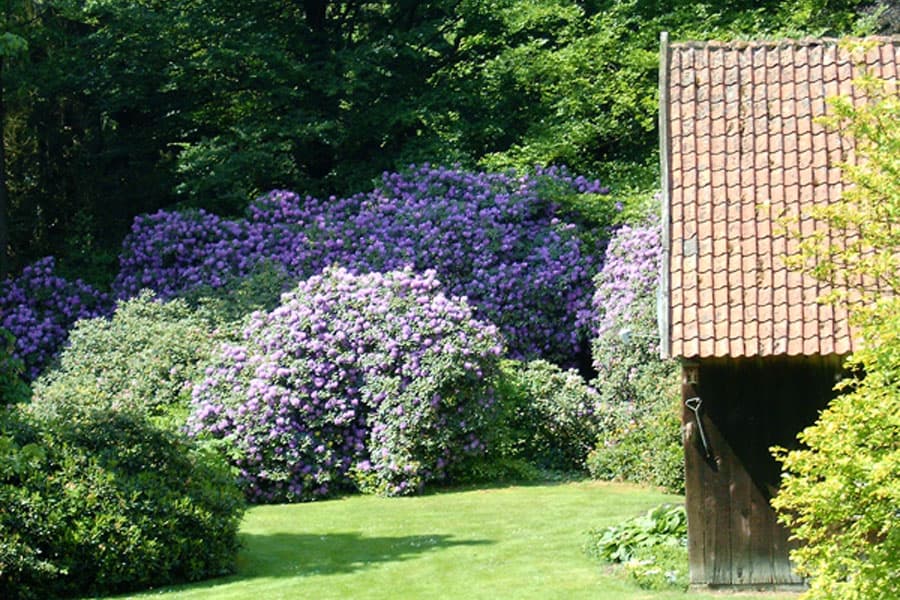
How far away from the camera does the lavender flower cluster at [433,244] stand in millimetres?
20484

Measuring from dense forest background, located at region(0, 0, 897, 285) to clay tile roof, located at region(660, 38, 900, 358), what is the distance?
10820 millimetres

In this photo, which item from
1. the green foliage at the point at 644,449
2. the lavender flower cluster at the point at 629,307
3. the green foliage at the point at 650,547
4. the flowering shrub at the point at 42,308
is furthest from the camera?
the flowering shrub at the point at 42,308

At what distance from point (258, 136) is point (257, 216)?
6.88ft

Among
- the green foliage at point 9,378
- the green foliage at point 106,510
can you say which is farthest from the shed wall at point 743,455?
the green foliage at point 9,378

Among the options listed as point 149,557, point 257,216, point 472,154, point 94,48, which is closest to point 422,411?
point 149,557

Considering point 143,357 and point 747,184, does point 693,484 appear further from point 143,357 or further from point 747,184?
point 143,357

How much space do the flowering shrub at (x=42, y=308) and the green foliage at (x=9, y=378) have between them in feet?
30.0

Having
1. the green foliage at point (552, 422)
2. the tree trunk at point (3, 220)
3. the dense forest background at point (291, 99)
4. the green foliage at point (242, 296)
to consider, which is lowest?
the green foliage at point (552, 422)

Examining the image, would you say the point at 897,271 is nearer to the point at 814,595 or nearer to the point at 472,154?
the point at 814,595

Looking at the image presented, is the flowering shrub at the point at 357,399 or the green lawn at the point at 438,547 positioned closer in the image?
Answer: the green lawn at the point at 438,547

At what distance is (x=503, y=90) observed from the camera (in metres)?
24.9

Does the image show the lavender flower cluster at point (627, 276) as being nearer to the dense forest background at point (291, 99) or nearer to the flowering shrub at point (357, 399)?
the flowering shrub at point (357, 399)

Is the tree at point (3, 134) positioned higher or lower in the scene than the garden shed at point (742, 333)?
higher

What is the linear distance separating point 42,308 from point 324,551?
11.0 metres
